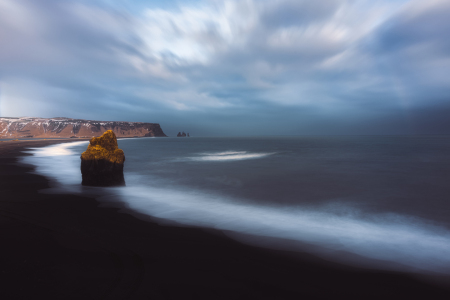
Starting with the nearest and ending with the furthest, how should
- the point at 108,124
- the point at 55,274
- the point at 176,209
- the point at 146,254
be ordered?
the point at 55,274, the point at 146,254, the point at 176,209, the point at 108,124

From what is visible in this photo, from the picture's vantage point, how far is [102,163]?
990 cm

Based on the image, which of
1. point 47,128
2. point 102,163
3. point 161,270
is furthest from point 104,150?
point 47,128

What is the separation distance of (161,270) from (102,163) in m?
7.94

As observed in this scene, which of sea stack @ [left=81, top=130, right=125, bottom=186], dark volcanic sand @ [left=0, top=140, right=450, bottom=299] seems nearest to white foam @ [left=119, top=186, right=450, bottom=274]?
dark volcanic sand @ [left=0, top=140, right=450, bottom=299]

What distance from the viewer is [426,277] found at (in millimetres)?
3795

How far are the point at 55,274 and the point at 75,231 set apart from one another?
1.88 meters

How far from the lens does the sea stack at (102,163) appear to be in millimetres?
9710

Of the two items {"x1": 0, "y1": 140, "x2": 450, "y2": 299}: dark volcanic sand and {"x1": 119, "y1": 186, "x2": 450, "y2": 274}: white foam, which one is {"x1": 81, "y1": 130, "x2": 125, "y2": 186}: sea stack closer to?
{"x1": 119, "y1": 186, "x2": 450, "y2": 274}: white foam

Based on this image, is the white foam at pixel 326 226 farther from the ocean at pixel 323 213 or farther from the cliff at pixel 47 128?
the cliff at pixel 47 128

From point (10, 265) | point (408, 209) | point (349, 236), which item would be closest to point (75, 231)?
point (10, 265)

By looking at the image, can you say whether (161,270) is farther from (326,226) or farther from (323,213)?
(323,213)

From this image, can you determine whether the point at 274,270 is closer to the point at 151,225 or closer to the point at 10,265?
the point at 151,225

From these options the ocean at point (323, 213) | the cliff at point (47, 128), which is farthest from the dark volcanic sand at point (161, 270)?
the cliff at point (47, 128)

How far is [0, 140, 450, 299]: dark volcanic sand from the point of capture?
122 inches
